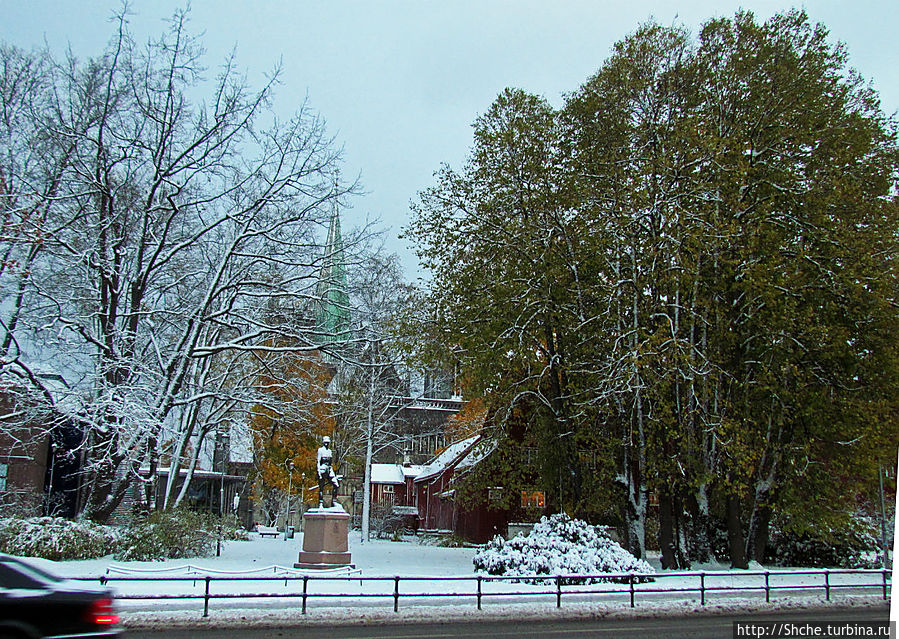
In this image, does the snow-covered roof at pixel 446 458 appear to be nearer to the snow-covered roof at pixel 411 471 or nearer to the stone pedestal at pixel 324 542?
the snow-covered roof at pixel 411 471

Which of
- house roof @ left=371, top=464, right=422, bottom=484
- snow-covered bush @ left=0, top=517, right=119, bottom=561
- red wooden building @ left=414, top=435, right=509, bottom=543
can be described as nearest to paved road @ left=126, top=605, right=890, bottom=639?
snow-covered bush @ left=0, top=517, right=119, bottom=561

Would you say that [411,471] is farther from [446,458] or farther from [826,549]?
[826,549]

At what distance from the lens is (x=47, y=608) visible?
7746 mm

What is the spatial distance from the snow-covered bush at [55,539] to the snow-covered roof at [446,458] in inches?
997

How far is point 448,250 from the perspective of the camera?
2592 centimetres

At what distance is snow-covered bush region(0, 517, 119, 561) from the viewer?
1916 cm

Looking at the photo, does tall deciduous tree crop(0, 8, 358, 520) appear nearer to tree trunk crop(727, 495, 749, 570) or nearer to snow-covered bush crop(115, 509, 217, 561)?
snow-covered bush crop(115, 509, 217, 561)

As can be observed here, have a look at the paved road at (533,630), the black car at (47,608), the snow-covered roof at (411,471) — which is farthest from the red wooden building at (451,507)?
the black car at (47,608)

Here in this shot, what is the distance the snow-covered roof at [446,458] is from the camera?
45444 mm

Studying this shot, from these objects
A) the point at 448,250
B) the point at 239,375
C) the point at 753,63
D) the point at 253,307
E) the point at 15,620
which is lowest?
the point at 15,620

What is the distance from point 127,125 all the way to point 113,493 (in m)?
11.9

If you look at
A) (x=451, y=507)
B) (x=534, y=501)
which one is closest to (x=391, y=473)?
(x=451, y=507)

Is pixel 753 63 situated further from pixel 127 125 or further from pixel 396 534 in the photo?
pixel 396 534

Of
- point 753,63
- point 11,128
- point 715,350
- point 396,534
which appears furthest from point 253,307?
point 396,534
